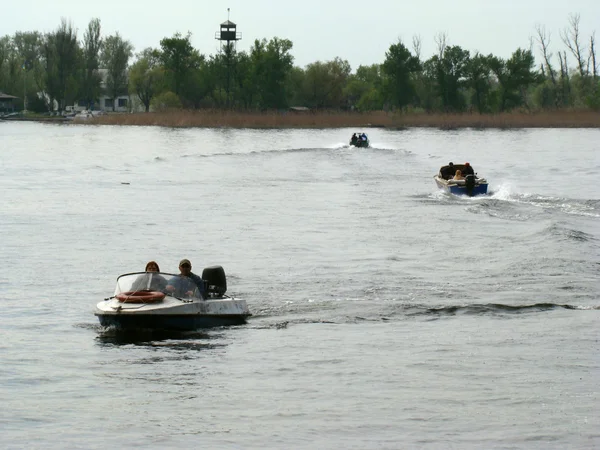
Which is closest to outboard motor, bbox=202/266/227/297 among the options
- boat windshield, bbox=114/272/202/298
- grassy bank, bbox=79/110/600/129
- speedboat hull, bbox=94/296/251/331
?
speedboat hull, bbox=94/296/251/331

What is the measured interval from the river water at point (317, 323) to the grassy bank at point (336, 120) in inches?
2836

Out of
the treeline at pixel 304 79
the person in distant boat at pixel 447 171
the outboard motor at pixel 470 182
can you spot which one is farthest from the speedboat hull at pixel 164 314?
the treeline at pixel 304 79

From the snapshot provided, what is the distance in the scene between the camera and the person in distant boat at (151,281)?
22688 mm

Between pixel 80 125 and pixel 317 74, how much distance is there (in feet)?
146

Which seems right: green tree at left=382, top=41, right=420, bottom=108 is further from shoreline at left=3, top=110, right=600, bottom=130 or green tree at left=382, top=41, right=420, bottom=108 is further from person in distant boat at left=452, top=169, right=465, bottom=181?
person in distant boat at left=452, top=169, right=465, bottom=181

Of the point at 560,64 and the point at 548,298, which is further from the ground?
the point at 560,64

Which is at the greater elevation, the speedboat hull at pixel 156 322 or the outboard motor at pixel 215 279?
the outboard motor at pixel 215 279

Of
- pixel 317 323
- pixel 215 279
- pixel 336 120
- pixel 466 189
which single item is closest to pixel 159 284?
pixel 215 279

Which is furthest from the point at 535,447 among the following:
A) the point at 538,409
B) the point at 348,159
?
the point at 348,159

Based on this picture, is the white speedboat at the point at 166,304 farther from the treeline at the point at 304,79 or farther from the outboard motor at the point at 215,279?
the treeline at the point at 304,79

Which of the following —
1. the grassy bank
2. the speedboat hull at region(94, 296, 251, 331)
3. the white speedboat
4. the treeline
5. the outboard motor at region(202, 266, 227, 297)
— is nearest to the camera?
the speedboat hull at region(94, 296, 251, 331)

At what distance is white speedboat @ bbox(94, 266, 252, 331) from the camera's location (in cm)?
2195

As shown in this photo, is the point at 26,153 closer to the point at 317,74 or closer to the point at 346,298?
the point at 346,298

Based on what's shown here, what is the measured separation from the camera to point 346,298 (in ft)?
90.2
